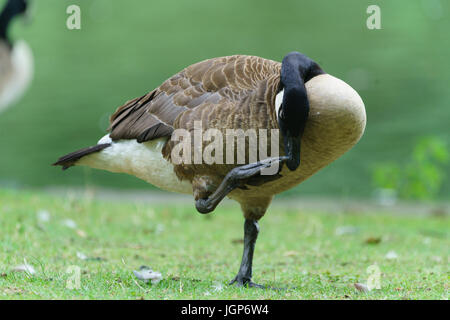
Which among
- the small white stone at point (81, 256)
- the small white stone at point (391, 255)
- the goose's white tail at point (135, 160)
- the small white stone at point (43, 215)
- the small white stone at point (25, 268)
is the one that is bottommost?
the small white stone at point (391, 255)

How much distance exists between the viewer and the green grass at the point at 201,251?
209 inches

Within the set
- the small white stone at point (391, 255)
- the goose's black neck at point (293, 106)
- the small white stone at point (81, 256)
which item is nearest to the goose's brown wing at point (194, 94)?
the goose's black neck at point (293, 106)

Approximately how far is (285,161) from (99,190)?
7.79 metres

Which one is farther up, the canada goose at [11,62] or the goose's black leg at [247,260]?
the canada goose at [11,62]

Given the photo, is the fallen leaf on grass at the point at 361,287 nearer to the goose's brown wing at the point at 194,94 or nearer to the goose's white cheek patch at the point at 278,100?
the goose's white cheek patch at the point at 278,100

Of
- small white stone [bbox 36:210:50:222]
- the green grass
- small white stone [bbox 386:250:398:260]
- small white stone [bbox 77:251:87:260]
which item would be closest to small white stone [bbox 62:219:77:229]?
the green grass

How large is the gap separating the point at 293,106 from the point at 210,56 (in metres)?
14.4

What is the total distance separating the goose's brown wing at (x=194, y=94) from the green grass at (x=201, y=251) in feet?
4.52

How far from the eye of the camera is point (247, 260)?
19.6 ft

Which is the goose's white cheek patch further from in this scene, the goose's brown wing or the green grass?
the green grass

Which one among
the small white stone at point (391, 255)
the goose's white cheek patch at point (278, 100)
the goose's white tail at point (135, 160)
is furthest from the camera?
the small white stone at point (391, 255)

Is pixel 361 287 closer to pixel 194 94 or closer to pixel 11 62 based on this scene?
pixel 194 94
